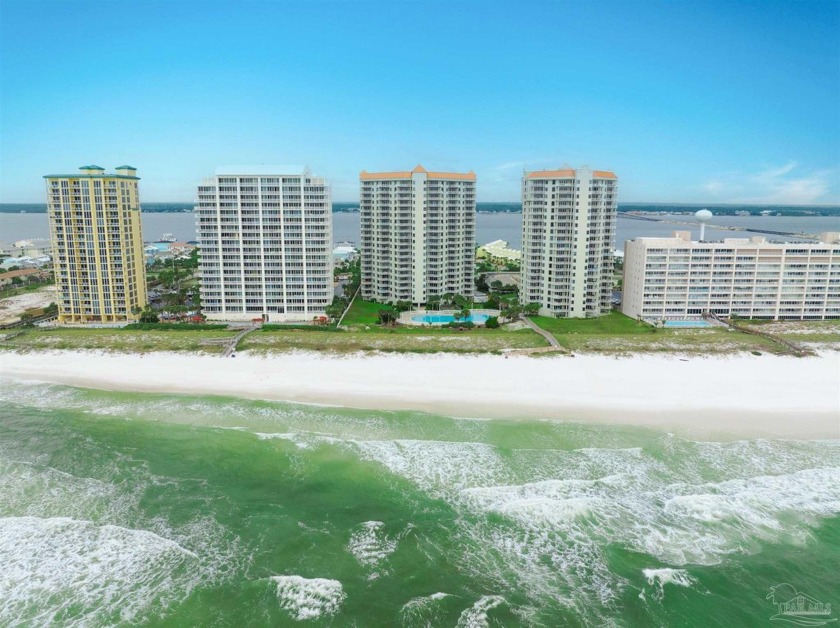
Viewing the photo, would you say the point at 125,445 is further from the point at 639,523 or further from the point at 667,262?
the point at 667,262

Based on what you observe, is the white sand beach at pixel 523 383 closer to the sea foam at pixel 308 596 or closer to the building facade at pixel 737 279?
the building facade at pixel 737 279

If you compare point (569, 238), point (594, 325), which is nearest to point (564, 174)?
point (569, 238)

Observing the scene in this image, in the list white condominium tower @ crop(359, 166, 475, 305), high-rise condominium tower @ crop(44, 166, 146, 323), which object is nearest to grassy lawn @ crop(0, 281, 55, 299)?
high-rise condominium tower @ crop(44, 166, 146, 323)

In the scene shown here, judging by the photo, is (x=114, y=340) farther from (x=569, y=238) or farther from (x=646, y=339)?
(x=646, y=339)

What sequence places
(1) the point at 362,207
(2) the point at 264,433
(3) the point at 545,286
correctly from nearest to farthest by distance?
(2) the point at 264,433 → (3) the point at 545,286 → (1) the point at 362,207

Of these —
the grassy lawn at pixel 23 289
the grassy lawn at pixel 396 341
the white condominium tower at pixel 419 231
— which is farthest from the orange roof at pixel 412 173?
the grassy lawn at pixel 23 289

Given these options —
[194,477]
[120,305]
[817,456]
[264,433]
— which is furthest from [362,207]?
[817,456]
